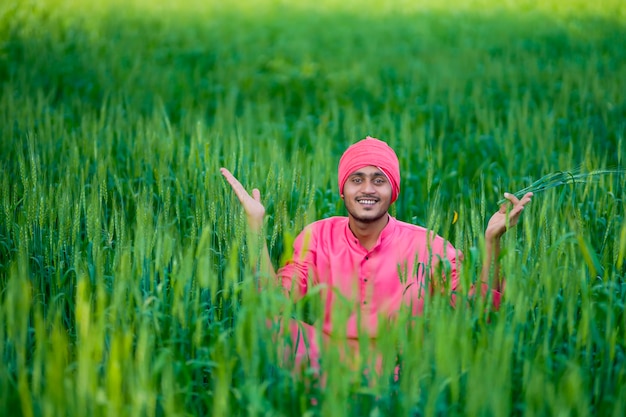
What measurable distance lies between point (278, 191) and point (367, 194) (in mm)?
595

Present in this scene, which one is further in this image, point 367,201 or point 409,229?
point 409,229

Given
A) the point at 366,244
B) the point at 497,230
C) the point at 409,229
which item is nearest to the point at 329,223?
the point at 366,244

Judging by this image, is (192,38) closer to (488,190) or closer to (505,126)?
(505,126)

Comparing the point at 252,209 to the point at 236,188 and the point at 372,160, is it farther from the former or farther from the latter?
the point at 372,160

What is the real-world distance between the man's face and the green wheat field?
0.19 metres

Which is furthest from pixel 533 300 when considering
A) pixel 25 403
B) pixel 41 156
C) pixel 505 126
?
pixel 505 126

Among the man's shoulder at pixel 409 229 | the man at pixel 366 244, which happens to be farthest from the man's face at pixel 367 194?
the man's shoulder at pixel 409 229

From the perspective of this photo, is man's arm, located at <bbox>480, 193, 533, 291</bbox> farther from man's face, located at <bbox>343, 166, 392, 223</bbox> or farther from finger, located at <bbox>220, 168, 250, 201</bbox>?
finger, located at <bbox>220, 168, 250, 201</bbox>

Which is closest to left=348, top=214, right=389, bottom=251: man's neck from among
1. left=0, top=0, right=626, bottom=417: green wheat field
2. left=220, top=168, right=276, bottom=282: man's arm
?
left=0, top=0, right=626, bottom=417: green wheat field

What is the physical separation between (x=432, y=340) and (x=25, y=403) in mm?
1015

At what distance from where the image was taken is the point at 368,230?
9.62ft

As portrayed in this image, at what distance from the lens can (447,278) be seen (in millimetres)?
2439

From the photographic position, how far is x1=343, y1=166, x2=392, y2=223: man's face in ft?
9.35

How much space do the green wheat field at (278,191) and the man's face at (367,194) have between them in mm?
189
